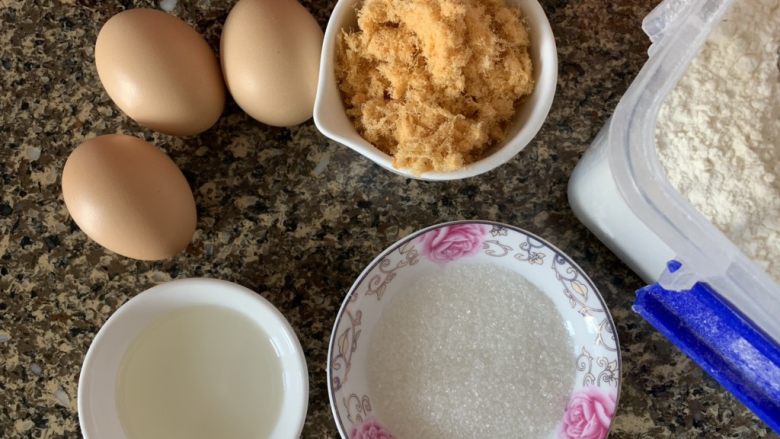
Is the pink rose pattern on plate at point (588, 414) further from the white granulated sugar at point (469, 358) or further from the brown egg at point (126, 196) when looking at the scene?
the brown egg at point (126, 196)

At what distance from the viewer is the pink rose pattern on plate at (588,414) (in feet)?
2.67

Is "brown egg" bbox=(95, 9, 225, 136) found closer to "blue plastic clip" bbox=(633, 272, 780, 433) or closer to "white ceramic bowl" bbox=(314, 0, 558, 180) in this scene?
"white ceramic bowl" bbox=(314, 0, 558, 180)

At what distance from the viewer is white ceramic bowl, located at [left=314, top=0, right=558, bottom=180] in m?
0.74

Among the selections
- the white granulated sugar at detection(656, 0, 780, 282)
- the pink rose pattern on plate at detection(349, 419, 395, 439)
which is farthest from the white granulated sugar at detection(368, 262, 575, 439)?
the white granulated sugar at detection(656, 0, 780, 282)

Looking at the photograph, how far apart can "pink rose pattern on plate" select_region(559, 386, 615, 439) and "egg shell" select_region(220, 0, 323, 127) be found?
0.48 meters

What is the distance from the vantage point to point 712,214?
25.1 inches

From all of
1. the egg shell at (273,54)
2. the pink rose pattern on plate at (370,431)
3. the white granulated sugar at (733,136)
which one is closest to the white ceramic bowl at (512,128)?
the egg shell at (273,54)

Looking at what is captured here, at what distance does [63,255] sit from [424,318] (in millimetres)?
463

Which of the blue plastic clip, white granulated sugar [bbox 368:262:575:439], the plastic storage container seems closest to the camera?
the plastic storage container

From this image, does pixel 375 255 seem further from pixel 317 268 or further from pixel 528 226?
pixel 528 226

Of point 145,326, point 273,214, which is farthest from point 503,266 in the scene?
point 145,326

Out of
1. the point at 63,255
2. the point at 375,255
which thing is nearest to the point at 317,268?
the point at 375,255

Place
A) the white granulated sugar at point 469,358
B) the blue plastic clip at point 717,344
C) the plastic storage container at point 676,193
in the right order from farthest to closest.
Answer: the white granulated sugar at point 469,358, the blue plastic clip at point 717,344, the plastic storage container at point 676,193

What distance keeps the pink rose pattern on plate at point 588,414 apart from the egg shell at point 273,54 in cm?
48
